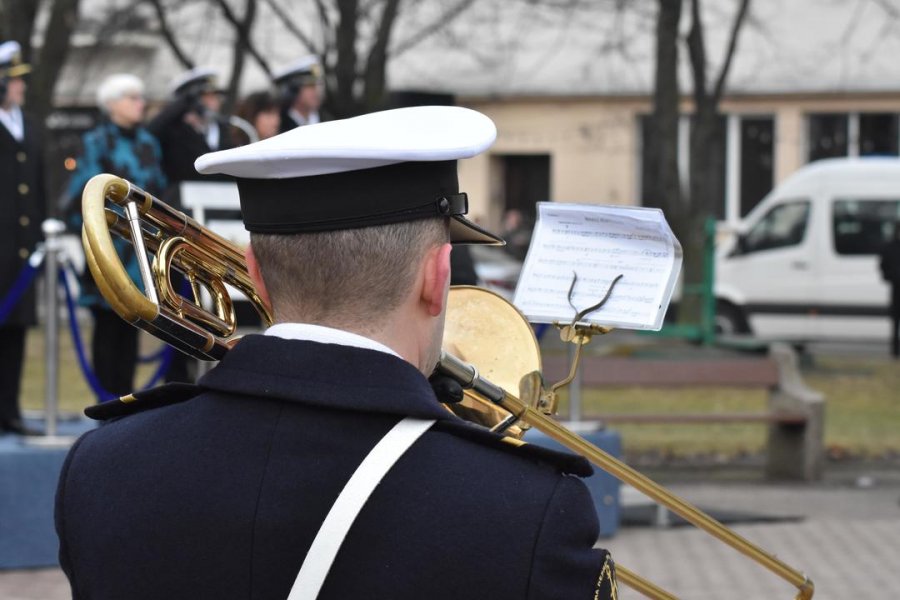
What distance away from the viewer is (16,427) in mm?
6461

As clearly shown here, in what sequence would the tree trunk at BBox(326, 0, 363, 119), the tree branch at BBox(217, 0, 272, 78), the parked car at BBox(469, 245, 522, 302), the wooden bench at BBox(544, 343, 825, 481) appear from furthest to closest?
the parked car at BBox(469, 245, 522, 302)
the tree branch at BBox(217, 0, 272, 78)
the tree trunk at BBox(326, 0, 363, 119)
the wooden bench at BBox(544, 343, 825, 481)

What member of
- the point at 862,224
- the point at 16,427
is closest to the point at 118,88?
the point at 16,427

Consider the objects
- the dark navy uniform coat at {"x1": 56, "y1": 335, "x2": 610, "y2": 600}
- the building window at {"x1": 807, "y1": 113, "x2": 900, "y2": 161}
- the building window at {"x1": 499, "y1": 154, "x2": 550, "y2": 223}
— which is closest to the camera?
the dark navy uniform coat at {"x1": 56, "y1": 335, "x2": 610, "y2": 600}

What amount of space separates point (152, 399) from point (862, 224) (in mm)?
15539

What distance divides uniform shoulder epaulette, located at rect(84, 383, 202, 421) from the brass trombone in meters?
0.17

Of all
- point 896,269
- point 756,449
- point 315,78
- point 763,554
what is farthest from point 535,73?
point 763,554

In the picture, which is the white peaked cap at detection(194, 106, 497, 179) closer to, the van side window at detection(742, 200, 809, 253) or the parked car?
the van side window at detection(742, 200, 809, 253)

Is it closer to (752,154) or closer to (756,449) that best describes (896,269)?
(756,449)

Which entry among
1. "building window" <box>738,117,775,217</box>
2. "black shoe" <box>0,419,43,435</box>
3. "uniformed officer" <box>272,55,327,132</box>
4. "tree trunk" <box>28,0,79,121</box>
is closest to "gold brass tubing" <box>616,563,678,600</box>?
"black shoe" <box>0,419,43,435</box>

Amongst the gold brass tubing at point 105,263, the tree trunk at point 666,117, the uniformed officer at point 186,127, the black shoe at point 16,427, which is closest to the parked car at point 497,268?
the tree trunk at point 666,117

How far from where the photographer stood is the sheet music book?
244 cm

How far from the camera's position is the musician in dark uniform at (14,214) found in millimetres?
6555

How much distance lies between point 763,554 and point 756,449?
712 centimetres

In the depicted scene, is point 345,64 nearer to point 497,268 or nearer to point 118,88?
point 497,268
